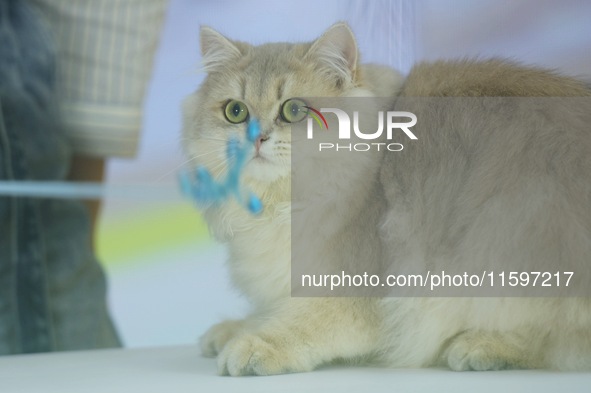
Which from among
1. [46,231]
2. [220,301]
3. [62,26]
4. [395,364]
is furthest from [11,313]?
[395,364]

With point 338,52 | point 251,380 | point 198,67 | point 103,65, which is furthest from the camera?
point 103,65

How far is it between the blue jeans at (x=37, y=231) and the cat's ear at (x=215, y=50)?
0.46m

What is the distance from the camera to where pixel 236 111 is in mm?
1078

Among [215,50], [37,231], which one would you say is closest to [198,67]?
[215,50]

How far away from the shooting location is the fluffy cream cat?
0.98 m

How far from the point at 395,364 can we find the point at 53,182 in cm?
82

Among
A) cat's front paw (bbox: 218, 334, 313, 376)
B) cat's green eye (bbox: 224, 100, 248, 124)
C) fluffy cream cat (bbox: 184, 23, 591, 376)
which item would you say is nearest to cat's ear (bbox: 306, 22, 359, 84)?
fluffy cream cat (bbox: 184, 23, 591, 376)

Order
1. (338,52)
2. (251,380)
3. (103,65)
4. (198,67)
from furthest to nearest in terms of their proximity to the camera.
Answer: (103,65) → (198,67) → (338,52) → (251,380)

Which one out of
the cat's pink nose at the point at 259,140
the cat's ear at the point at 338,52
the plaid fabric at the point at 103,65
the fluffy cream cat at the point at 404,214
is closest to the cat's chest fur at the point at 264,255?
the fluffy cream cat at the point at 404,214

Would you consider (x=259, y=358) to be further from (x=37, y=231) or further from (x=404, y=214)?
(x=37, y=231)

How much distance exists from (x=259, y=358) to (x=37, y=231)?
72 centimetres

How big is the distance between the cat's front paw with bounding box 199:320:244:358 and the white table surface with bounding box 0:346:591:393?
51 millimetres

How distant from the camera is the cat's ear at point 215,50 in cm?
112

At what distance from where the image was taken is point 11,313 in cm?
148
